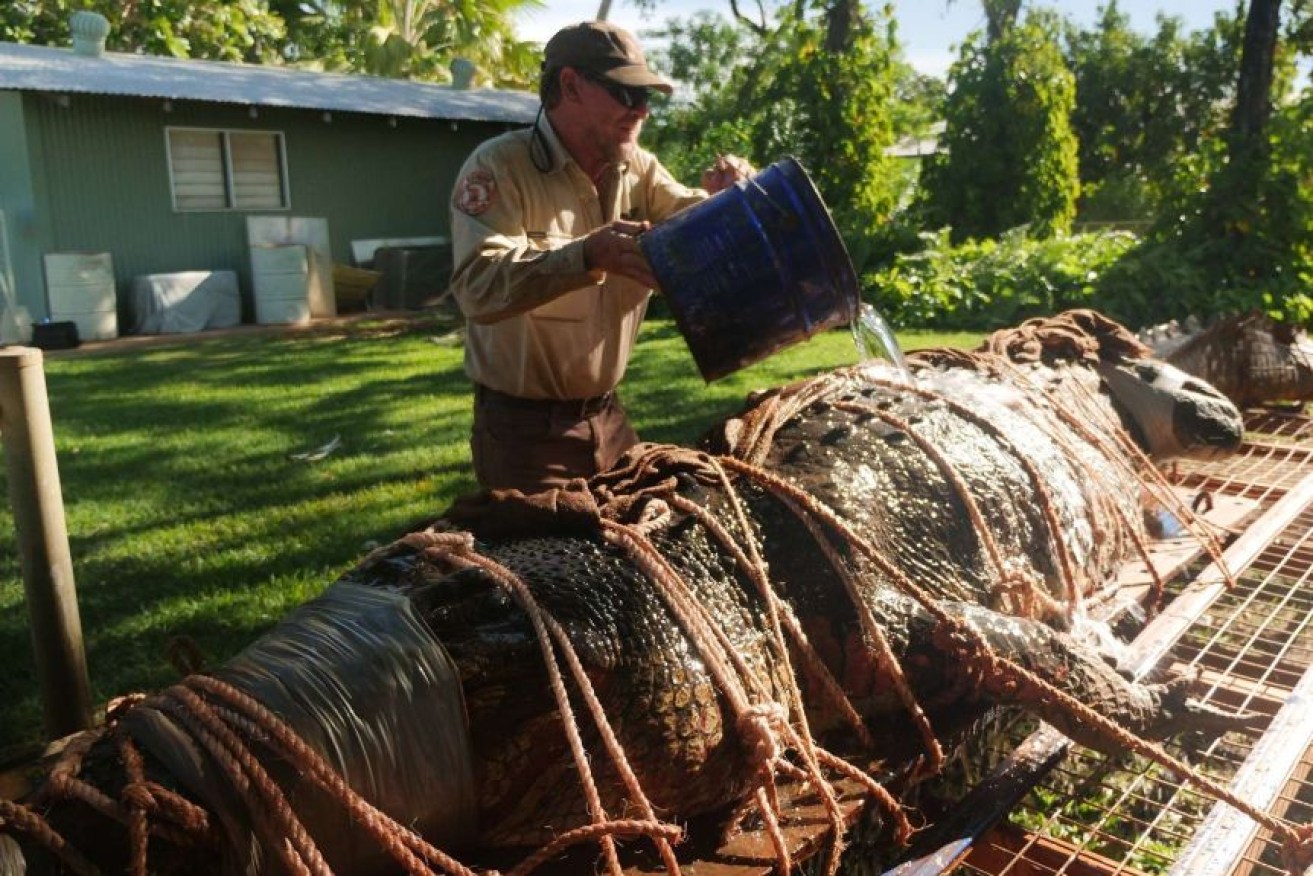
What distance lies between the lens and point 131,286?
13352 mm

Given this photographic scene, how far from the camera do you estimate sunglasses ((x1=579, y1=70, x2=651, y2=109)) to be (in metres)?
3.16

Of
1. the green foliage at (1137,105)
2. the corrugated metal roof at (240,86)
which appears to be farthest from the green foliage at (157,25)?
the green foliage at (1137,105)

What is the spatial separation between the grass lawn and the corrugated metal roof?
138 inches

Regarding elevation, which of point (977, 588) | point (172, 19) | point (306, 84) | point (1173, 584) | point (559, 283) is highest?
point (172, 19)

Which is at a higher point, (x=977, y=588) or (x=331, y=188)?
Answer: (x=331, y=188)

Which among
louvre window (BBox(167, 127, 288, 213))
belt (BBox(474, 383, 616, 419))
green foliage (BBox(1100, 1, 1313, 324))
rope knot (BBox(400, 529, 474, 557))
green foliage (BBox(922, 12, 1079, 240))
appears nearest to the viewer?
rope knot (BBox(400, 529, 474, 557))

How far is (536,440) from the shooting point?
3613 mm

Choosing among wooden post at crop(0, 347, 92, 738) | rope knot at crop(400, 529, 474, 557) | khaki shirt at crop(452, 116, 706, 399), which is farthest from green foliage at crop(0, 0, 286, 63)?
rope knot at crop(400, 529, 474, 557)

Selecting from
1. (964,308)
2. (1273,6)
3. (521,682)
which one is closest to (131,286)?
(964,308)

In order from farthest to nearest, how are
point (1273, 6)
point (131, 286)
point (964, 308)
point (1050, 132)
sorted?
point (1050, 132)
point (131, 286)
point (964, 308)
point (1273, 6)

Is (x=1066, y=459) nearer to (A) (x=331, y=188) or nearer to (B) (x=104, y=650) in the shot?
(B) (x=104, y=650)

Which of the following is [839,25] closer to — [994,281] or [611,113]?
[994,281]

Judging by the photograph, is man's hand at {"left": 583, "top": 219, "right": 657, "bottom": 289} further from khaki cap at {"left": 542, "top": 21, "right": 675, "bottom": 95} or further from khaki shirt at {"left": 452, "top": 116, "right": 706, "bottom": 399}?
khaki cap at {"left": 542, "top": 21, "right": 675, "bottom": 95}

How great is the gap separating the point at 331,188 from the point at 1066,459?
543 inches
